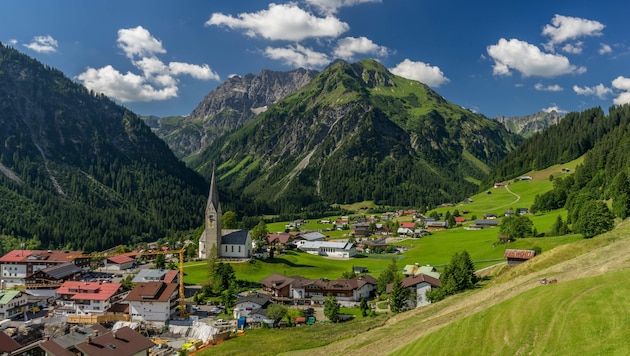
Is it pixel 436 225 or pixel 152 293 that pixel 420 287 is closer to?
pixel 152 293

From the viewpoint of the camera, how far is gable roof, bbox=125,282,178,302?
86.9 m

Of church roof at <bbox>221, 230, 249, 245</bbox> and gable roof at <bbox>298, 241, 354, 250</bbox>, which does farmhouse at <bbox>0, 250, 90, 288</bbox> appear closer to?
church roof at <bbox>221, 230, 249, 245</bbox>

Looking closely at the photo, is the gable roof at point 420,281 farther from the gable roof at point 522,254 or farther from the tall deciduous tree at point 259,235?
the tall deciduous tree at point 259,235

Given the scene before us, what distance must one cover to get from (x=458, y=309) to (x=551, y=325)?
19751 millimetres

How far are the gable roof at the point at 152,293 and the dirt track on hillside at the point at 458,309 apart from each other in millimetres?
41785

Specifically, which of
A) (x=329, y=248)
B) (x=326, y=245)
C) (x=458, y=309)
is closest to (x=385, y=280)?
(x=458, y=309)

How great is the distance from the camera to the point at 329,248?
6004 inches

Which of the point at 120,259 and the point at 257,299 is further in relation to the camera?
the point at 120,259

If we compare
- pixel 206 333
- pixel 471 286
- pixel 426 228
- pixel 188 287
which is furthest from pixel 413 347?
pixel 426 228

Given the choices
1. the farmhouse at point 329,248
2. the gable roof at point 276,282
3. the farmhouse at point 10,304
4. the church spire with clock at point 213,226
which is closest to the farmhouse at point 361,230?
the farmhouse at point 329,248

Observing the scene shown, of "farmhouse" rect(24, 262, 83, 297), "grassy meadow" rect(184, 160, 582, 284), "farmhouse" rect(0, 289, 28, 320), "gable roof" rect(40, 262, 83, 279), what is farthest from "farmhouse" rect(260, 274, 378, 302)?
"gable roof" rect(40, 262, 83, 279)

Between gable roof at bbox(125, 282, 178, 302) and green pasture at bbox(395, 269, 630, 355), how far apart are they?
59542mm

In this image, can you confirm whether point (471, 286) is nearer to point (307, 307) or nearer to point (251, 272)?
point (307, 307)

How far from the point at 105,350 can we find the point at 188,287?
4804cm
